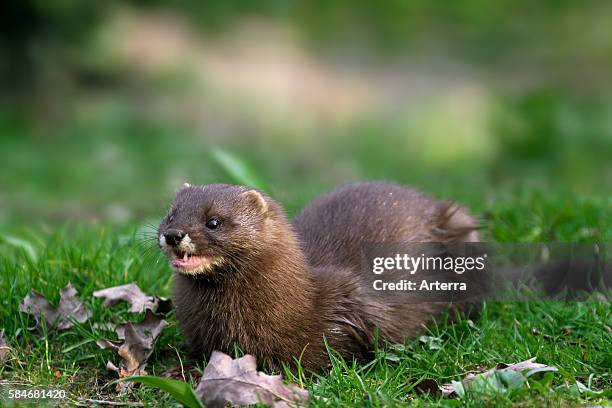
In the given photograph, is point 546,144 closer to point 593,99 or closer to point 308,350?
point 593,99

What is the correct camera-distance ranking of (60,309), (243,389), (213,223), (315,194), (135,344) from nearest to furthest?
1. (243,389)
2. (213,223)
3. (135,344)
4. (60,309)
5. (315,194)

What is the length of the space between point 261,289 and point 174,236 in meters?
0.47

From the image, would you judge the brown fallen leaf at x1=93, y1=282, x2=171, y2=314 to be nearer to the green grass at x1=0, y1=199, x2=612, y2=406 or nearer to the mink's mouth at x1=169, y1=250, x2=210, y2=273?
the green grass at x1=0, y1=199, x2=612, y2=406

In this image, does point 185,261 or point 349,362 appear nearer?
point 185,261

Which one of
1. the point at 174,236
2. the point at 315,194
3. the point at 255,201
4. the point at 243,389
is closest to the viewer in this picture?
the point at 243,389

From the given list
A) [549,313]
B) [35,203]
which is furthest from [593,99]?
[549,313]

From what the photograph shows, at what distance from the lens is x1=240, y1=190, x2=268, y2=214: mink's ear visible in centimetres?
381

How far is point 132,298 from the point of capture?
4.21 meters

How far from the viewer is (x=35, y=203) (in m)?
8.62

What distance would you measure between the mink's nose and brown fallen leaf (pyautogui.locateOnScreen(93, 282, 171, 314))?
0.66m

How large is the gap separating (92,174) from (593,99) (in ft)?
21.0

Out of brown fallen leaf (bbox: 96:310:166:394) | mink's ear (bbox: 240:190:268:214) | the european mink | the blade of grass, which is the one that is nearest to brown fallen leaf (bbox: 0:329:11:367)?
brown fallen leaf (bbox: 96:310:166:394)

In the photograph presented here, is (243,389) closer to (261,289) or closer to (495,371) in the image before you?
(261,289)

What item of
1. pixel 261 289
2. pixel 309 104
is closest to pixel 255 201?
pixel 261 289
